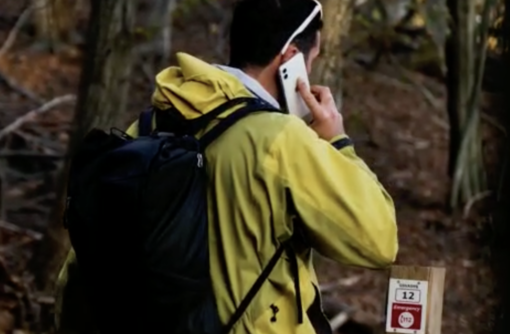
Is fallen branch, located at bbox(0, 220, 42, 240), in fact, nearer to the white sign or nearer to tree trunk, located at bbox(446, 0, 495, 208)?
tree trunk, located at bbox(446, 0, 495, 208)

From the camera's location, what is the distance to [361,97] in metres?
12.9

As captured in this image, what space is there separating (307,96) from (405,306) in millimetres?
910

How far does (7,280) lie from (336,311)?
7.68 feet

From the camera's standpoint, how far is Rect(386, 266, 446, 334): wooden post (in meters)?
3.51

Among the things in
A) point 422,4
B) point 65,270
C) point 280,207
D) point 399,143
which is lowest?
point 399,143

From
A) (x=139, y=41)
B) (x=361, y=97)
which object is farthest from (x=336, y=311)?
(x=361, y=97)

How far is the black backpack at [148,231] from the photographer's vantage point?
8.43 feet

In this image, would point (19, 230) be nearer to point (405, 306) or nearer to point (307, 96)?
point (405, 306)

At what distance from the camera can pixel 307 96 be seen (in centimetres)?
295

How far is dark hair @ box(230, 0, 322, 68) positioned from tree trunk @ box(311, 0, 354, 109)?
2994mm

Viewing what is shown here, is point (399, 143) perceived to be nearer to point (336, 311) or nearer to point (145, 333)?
point (336, 311)

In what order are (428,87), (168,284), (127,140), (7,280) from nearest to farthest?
(168,284) < (127,140) < (7,280) < (428,87)

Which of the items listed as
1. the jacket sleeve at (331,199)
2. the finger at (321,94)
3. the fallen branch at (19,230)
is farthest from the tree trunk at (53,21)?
the jacket sleeve at (331,199)

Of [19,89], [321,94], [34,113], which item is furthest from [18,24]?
[321,94]
